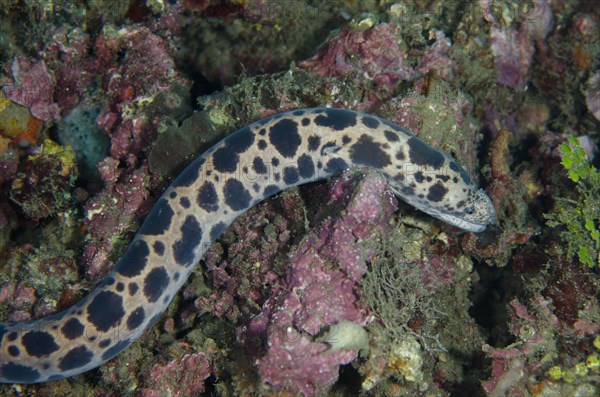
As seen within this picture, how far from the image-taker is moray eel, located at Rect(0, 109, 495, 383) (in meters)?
4.83

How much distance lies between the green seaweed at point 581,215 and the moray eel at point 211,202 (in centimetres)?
99

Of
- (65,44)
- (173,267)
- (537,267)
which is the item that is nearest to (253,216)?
(173,267)

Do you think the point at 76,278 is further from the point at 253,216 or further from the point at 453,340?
the point at 453,340

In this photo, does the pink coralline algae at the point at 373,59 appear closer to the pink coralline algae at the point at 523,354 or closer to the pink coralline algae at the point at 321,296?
the pink coralline algae at the point at 321,296

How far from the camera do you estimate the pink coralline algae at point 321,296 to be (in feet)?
13.6

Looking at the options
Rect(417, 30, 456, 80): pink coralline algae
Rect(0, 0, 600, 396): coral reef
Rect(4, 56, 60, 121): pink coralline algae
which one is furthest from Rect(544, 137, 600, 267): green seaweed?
Rect(4, 56, 60, 121): pink coralline algae

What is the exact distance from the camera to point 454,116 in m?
5.88

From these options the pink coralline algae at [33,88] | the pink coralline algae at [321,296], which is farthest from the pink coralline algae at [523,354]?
the pink coralline algae at [33,88]

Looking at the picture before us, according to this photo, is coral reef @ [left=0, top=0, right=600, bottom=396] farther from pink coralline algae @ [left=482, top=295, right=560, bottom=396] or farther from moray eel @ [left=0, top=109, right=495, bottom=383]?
moray eel @ [left=0, top=109, right=495, bottom=383]

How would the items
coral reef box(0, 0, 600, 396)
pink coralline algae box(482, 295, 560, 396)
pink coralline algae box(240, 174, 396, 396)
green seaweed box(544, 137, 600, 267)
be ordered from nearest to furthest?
pink coralline algae box(240, 174, 396, 396), coral reef box(0, 0, 600, 396), pink coralline algae box(482, 295, 560, 396), green seaweed box(544, 137, 600, 267)

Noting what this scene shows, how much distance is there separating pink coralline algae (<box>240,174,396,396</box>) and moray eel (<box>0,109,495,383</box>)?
2.82 ft

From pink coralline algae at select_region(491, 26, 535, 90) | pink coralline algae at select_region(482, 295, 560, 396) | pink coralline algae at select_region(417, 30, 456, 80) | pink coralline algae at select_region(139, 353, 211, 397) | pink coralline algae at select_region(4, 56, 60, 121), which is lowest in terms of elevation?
pink coralline algae at select_region(482, 295, 560, 396)

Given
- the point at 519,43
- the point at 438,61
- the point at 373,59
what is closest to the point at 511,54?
the point at 519,43

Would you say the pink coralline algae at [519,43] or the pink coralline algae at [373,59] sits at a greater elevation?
the pink coralline algae at [373,59]
